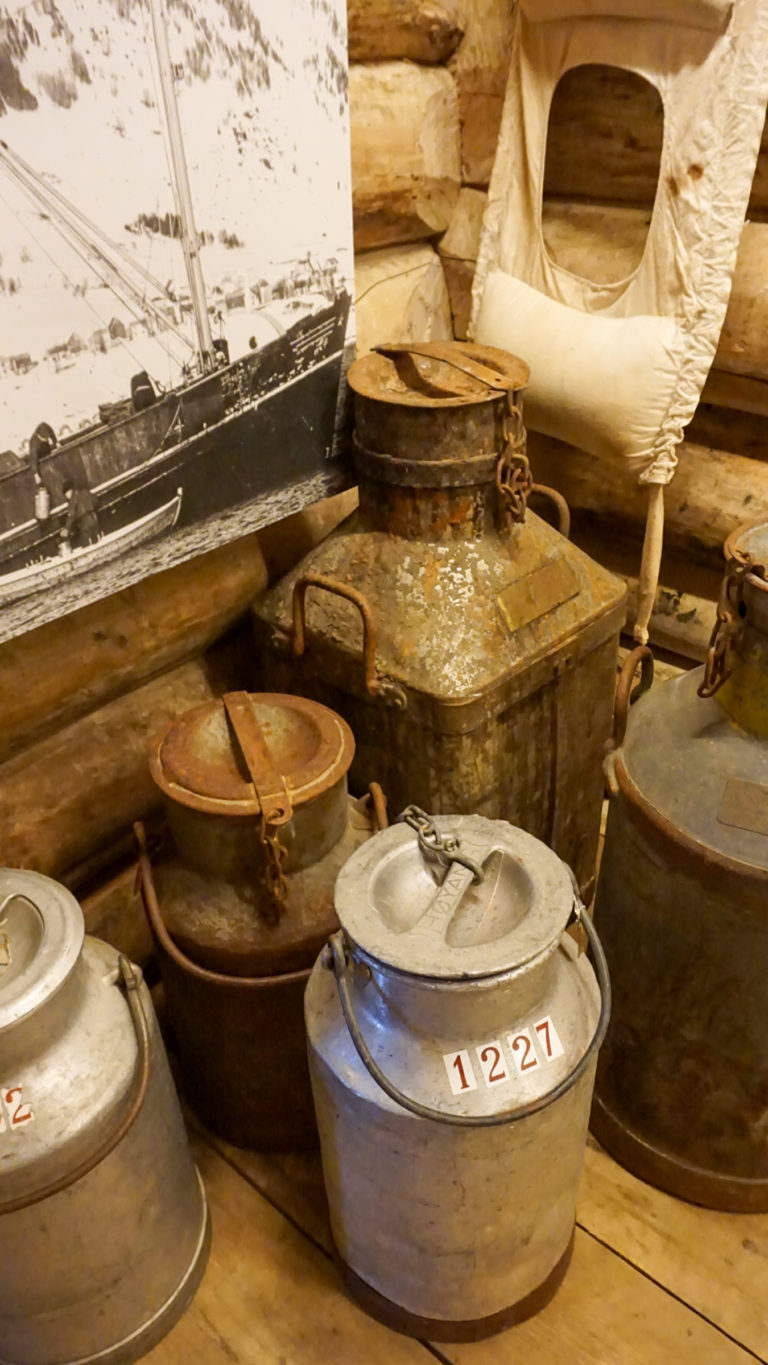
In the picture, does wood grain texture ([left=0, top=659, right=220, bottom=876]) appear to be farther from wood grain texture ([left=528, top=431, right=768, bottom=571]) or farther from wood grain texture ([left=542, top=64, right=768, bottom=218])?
wood grain texture ([left=542, top=64, right=768, bottom=218])

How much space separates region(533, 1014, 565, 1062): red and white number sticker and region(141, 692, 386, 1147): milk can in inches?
17.6

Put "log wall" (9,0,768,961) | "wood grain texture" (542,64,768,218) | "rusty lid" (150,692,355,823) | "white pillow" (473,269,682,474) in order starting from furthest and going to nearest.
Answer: "wood grain texture" (542,64,768,218), "white pillow" (473,269,682,474), "log wall" (9,0,768,961), "rusty lid" (150,692,355,823)

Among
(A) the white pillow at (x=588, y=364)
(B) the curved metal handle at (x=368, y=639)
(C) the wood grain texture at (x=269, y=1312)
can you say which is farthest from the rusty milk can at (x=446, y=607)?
(C) the wood grain texture at (x=269, y=1312)

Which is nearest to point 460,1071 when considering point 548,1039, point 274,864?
point 548,1039

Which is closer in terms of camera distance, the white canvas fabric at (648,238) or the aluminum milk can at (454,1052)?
the aluminum milk can at (454,1052)

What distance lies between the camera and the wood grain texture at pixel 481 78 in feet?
7.57

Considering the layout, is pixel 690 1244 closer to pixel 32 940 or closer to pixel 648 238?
pixel 32 940

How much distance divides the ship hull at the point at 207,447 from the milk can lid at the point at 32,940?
0.50 metres

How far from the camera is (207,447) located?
5.75 ft

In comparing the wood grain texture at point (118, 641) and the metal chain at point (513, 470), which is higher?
the metal chain at point (513, 470)

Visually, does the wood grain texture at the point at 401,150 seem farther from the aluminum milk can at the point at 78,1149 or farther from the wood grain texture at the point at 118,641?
the aluminum milk can at the point at 78,1149

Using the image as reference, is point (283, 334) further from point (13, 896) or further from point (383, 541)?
point (13, 896)

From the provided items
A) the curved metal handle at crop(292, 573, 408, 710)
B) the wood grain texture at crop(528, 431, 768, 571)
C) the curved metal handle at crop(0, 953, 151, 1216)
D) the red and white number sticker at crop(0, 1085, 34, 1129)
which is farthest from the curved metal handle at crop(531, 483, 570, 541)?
the red and white number sticker at crop(0, 1085, 34, 1129)

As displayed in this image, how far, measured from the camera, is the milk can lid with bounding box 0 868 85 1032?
128 cm
